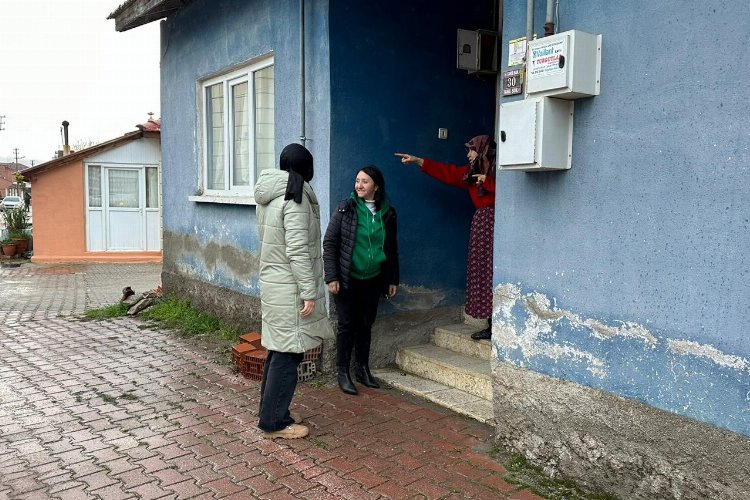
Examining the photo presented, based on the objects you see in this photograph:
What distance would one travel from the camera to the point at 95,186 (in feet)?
54.5

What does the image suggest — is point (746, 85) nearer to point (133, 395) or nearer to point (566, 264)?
point (566, 264)

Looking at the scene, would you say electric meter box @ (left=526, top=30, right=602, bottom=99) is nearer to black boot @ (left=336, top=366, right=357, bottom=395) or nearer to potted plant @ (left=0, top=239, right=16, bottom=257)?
black boot @ (left=336, top=366, right=357, bottom=395)

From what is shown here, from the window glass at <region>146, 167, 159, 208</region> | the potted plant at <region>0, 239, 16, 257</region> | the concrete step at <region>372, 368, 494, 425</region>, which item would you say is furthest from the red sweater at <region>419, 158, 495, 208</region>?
the potted plant at <region>0, 239, 16, 257</region>

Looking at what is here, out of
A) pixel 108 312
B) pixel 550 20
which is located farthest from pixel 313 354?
pixel 108 312

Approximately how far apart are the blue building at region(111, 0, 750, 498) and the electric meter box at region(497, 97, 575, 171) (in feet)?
0.11

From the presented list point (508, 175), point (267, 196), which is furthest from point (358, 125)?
point (508, 175)

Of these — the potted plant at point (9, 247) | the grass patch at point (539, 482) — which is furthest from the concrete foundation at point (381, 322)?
the potted plant at point (9, 247)

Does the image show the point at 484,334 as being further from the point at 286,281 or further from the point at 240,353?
the point at 240,353

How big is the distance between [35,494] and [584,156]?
356cm

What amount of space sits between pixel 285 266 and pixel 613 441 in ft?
7.25

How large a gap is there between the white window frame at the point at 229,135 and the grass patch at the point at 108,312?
6.94 ft

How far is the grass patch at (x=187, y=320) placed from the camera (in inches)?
283

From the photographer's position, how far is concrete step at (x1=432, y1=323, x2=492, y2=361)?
5.31 metres

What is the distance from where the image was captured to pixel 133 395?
525 cm
